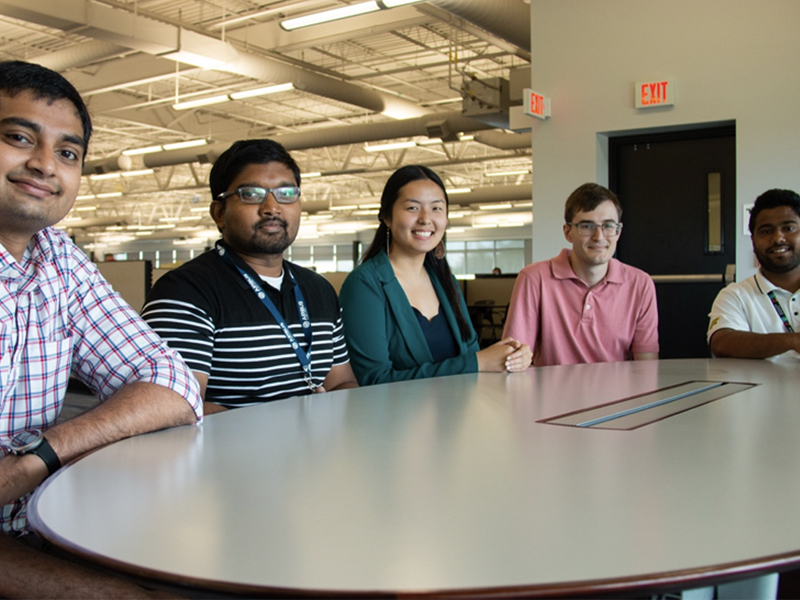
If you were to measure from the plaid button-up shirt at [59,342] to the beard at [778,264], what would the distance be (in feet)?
7.47

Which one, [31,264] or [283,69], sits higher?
[283,69]

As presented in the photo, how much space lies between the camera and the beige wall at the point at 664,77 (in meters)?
4.79

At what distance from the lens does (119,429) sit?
53.1 inches

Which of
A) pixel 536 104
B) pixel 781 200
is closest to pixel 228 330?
pixel 781 200

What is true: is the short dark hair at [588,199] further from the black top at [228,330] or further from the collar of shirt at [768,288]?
the black top at [228,330]

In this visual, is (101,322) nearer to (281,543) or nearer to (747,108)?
(281,543)

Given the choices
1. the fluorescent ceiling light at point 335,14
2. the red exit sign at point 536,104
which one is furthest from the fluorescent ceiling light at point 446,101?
the red exit sign at point 536,104

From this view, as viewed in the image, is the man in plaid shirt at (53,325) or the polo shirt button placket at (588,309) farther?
the polo shirt button placket at (588,309)

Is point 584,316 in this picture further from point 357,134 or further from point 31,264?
point 357,134

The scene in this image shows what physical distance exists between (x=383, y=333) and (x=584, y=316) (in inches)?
35.5

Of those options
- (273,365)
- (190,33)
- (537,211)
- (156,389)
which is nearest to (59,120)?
(156,389)

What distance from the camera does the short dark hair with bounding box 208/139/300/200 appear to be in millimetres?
2145

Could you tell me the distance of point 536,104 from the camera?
548 centimetres

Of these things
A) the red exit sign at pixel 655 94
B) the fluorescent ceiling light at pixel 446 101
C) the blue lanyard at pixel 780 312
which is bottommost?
the blue lanyard at pixel 780 312
